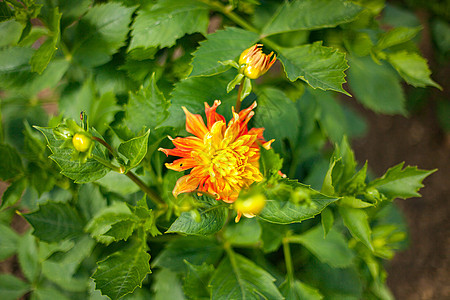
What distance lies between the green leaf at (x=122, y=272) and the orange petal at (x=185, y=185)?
0.10 metres

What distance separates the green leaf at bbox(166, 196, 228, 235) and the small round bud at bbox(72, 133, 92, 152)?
0.15 metres

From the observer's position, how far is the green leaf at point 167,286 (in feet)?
2.30

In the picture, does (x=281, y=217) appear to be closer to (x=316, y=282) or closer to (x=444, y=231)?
(x=316, y=282)

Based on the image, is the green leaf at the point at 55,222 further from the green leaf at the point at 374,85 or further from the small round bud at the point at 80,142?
the green leaf at the point at 374,85

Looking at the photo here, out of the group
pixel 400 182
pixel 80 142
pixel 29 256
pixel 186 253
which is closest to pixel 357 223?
pixel 400 182

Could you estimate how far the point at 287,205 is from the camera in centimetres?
49

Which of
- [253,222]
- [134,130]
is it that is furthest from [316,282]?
[134,130]

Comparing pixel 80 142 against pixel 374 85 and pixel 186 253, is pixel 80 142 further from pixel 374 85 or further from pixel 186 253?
pixel 374 85

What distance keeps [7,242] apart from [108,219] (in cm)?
40

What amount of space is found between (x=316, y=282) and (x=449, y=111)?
121 cm

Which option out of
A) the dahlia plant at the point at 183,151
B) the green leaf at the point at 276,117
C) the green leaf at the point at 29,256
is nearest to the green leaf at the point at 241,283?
the dahlia plant at the point at 183,151

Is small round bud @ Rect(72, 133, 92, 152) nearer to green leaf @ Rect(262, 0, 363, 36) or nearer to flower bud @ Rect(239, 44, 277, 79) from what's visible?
flower bud @ Rect(239, 44, 277, 79)

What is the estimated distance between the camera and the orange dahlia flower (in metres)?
0.52

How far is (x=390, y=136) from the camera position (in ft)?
5.68
